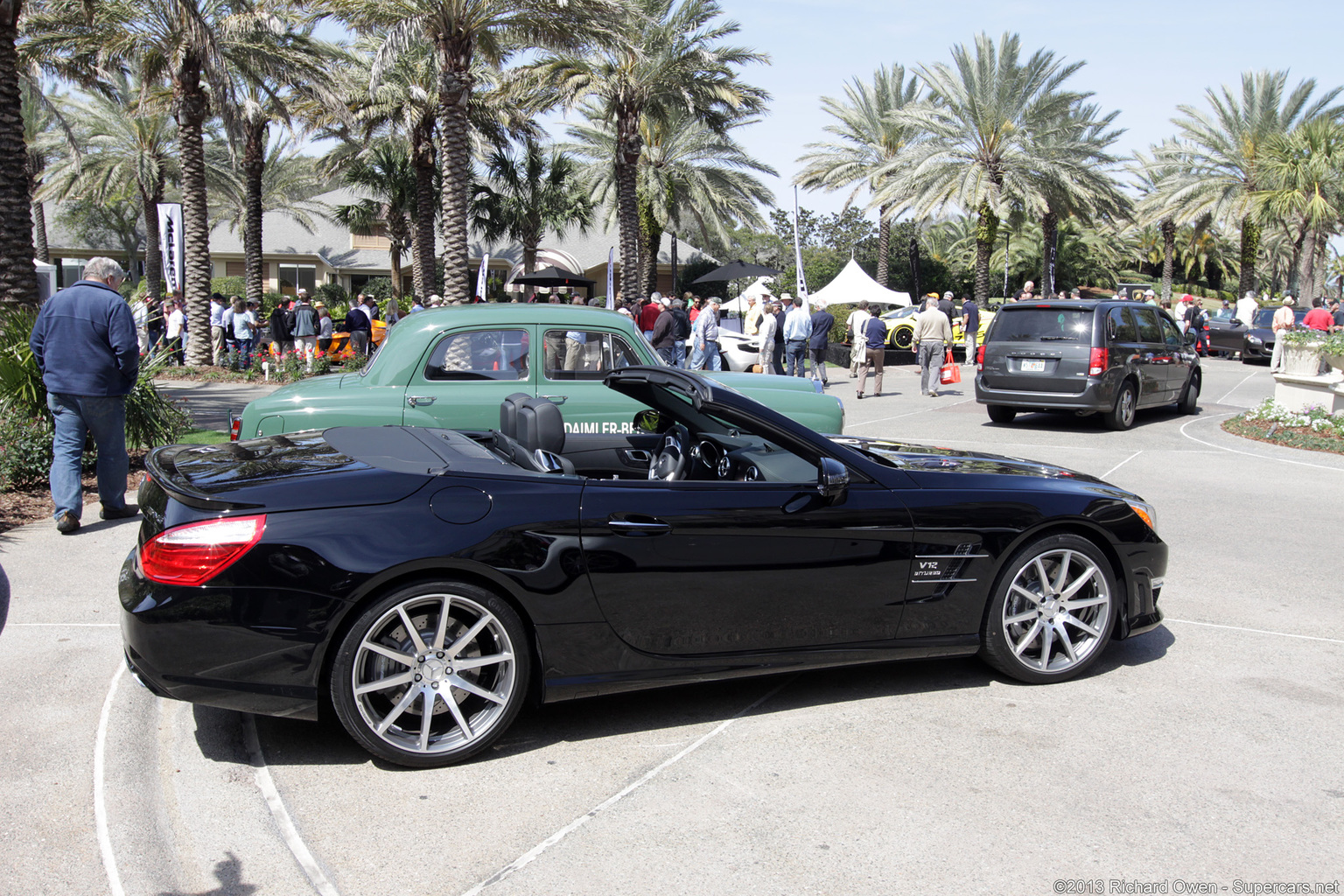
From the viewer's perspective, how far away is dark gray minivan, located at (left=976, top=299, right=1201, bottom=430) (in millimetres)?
13492

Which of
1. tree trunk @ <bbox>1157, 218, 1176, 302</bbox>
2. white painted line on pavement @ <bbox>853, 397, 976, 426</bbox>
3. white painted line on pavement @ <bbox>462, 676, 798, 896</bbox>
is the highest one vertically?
tree trunk @ <bbox>1157, 218, 1176, 302</bbox>

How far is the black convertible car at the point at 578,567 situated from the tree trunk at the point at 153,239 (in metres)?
36.5

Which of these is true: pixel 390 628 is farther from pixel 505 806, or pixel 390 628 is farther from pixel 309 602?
pixel 505 806

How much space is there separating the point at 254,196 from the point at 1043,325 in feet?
74.0

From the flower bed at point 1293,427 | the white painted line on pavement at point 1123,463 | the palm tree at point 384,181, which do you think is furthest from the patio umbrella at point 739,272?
the white painted line on pavement at point 1123,463

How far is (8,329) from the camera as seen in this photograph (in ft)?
28.4

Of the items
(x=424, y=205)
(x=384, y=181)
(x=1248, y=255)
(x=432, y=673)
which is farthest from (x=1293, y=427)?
(x=384, y=181)

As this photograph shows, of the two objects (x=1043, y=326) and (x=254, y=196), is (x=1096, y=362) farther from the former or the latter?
(x=254, y=196)

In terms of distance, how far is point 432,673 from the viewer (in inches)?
148

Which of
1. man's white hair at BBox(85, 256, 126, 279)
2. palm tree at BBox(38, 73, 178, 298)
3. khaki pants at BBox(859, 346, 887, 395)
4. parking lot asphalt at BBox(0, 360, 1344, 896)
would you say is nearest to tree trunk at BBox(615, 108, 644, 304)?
khaki pants at BBox(859, 346, 887, 395)

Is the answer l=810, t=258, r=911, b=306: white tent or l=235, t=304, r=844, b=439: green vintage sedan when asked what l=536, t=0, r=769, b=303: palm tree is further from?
l=235, t=304, r=844, b=439: green vintage sedan

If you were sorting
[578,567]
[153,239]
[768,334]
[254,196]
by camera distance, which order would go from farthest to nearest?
[153,239] < [254,196] < [768,334] < [578,567]

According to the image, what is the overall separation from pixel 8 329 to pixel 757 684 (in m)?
7.28

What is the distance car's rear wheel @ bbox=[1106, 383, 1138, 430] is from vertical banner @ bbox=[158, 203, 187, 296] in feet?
49.6
